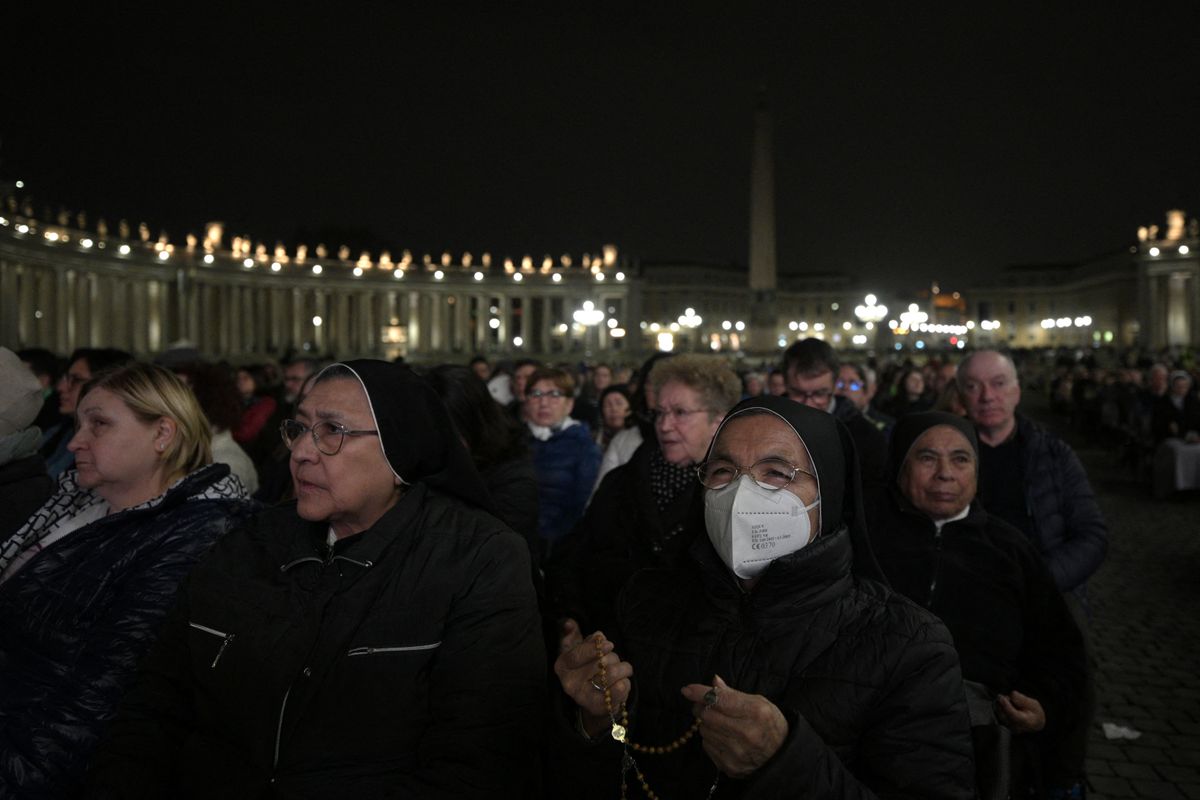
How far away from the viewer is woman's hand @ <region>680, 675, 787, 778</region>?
2020mm

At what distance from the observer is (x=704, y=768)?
2.36m

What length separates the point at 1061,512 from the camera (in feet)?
15.3

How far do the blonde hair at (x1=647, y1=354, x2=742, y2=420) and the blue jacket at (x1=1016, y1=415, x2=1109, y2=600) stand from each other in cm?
157

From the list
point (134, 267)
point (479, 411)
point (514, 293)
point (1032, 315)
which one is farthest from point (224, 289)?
point (1032, 315)

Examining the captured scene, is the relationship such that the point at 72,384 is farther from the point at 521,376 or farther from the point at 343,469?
the point at 343,469

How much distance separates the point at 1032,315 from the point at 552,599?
12204 cm

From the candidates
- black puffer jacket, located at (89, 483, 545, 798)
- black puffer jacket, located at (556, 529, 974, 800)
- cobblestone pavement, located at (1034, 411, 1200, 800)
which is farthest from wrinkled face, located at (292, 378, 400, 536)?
cobblestone pavement, located at (1034, 411, 1200, 800)

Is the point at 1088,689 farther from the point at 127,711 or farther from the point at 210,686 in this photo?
the point at 127,711

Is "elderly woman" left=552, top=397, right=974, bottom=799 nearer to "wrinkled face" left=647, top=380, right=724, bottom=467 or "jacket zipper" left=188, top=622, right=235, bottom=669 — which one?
"jacket zipper" left=188, top=622, right=235, bottom=669

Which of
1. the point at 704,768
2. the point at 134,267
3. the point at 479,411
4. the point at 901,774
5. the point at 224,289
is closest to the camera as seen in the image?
the point at 901,774

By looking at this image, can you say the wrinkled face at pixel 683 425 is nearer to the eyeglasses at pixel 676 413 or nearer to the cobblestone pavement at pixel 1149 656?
the eyeglasses at pixel 676 413

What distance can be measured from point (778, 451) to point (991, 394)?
9.79ft

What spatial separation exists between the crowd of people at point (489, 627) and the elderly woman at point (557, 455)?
1.97 m

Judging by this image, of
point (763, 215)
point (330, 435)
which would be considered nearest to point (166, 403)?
point (330, 435)
